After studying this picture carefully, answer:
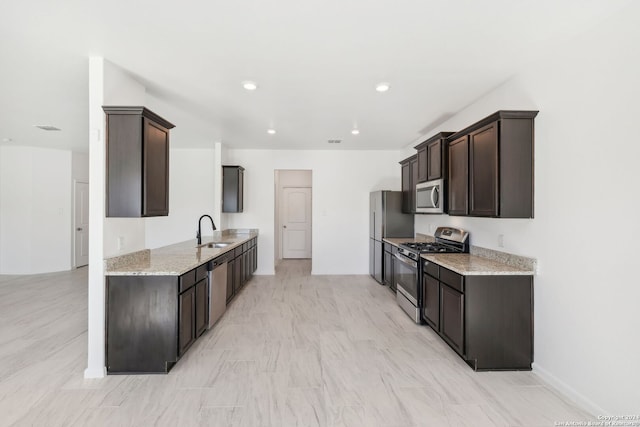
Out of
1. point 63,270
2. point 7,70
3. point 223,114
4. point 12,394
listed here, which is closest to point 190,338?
point 12,394

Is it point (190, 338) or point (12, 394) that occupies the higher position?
point (190, 338)

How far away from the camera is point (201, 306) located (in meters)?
2.99

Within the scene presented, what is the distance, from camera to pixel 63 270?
6.25m

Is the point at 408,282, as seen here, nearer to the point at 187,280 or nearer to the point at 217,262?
the point at 217,262

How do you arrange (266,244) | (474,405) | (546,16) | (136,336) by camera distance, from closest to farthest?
(546,16)
(474,405)
(136,336)
(266,244)

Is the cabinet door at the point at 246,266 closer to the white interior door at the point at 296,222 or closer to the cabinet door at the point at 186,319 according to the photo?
the cabinet door at the point at 186,319

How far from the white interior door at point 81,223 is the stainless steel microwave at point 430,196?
24.1 feet

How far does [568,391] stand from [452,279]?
109cm

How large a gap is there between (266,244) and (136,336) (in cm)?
364

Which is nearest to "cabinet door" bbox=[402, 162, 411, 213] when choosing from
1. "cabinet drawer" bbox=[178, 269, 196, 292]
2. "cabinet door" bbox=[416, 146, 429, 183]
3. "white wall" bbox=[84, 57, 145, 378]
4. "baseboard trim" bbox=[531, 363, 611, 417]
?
"cabinet door" bbox=[416, 146, 429, 183]

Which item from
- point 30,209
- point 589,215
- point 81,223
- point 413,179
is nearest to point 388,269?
point 413,179

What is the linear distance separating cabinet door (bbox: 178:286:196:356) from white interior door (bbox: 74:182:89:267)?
5.68m

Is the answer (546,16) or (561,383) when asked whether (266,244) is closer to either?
(561,383)

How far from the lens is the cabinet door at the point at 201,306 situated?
2.88m
